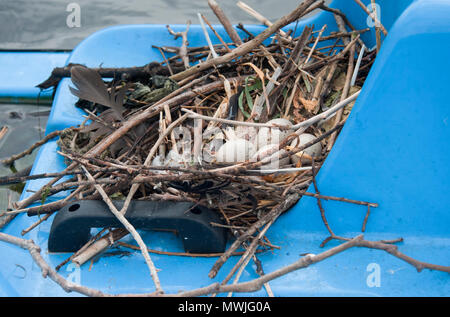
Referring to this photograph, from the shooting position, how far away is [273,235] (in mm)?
994

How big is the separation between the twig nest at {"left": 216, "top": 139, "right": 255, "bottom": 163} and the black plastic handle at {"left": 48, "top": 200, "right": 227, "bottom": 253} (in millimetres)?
137

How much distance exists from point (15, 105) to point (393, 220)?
5.39 feet

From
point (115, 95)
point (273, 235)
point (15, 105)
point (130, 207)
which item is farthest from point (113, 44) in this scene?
point (273, 235)

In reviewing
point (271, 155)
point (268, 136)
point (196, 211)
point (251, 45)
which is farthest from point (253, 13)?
point (196, 211)

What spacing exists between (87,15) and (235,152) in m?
1.76

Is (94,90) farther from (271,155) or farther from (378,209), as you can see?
(378,209)

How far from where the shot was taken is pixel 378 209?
95cm

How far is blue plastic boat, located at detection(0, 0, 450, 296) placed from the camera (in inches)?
33.7

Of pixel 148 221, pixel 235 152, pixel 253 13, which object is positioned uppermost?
pixel 253 13

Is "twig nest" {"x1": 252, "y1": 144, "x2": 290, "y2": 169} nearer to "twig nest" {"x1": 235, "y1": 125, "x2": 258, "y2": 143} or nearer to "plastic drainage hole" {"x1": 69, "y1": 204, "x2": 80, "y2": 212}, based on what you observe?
"twig nest" {"x1": 235, "y1": 125, "x2": 258, "y2": 143}

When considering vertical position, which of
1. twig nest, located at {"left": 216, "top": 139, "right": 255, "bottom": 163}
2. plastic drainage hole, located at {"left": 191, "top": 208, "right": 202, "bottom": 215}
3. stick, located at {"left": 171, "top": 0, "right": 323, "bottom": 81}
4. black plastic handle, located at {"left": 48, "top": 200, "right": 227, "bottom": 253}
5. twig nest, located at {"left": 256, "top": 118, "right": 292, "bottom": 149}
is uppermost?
stick, located at {"left": 171, "top": 0, "right": 323, "bottom": 81}

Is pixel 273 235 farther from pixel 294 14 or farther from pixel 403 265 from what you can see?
pixel 294 14

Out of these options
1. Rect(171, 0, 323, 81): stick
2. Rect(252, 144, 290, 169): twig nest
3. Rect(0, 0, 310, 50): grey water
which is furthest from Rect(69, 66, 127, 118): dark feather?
Rect(0, 0, 310, 50): grey water

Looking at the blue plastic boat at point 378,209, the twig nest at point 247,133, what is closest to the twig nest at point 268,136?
the twig nest at point 247,133
